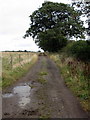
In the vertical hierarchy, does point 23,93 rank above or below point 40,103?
below

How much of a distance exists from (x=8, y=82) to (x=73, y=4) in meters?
6.56

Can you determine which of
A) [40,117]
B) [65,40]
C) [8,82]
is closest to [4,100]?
[40,117]

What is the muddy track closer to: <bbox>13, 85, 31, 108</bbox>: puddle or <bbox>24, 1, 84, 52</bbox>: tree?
<bbox>13, 85, 31, 108</bbox>: puddle

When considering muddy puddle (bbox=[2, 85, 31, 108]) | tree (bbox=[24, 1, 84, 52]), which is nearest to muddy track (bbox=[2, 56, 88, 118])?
muddy puddle (bbox=[2, 85, 31, 108])

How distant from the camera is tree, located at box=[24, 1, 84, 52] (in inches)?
2031

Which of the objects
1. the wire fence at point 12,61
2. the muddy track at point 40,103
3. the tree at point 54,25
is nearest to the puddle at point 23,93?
the muddy track at point 40,103

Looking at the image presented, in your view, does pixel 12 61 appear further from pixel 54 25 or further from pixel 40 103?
pixel 40 103

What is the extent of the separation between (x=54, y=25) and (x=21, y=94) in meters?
43.2

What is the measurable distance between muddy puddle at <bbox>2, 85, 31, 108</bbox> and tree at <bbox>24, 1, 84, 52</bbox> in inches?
1410

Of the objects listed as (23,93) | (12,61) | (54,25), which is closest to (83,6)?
(23,93)

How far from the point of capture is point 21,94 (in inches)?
531

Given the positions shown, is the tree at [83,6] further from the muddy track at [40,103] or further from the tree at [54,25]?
the tree at [54,25]

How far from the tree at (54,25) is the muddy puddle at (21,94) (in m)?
35.8

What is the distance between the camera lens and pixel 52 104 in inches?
441
